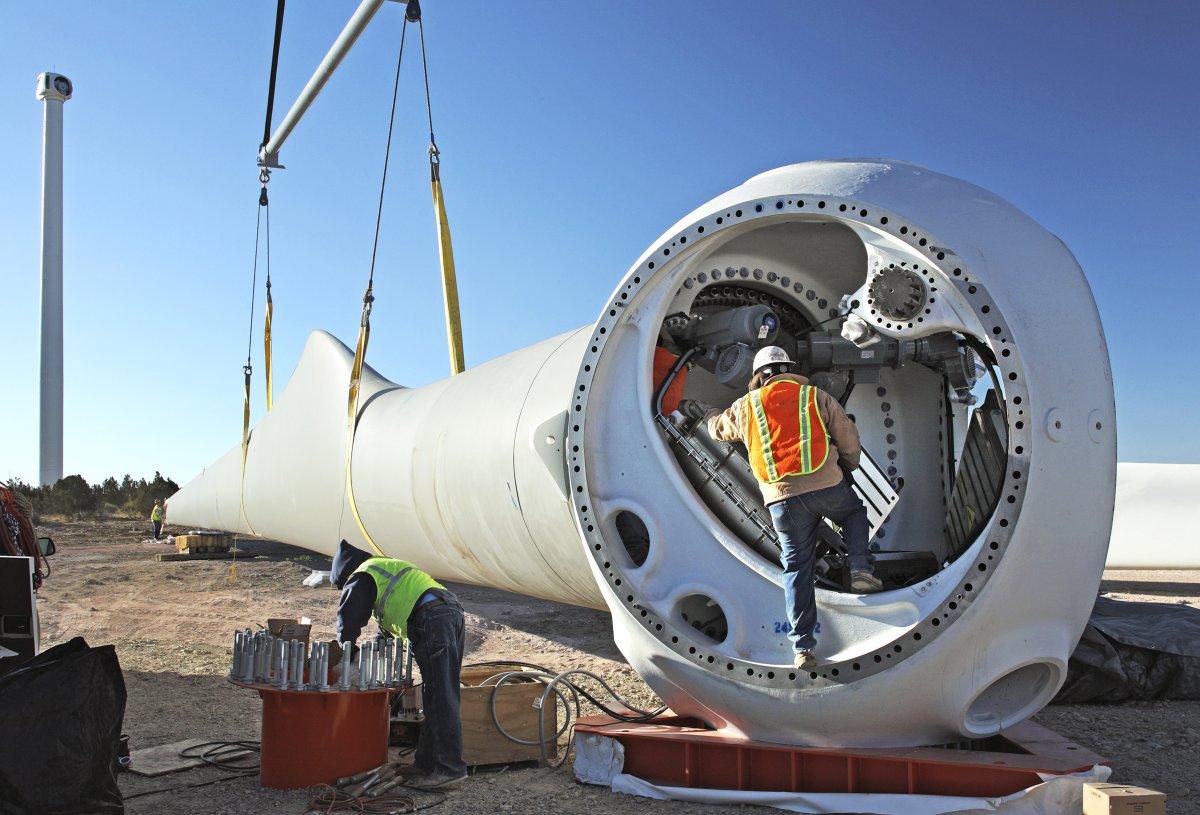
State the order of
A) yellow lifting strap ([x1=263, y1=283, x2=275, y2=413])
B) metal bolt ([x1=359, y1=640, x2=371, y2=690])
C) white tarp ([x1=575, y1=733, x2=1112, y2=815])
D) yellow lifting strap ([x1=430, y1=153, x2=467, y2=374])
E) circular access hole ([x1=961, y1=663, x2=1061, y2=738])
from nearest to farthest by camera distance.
Result: white tarp ([x1=575, y1=733, x2=1112, y2=815]), circular access hole ([x1=961, y1=663, x2=1061, y2=738]), metal bolt ([x1=359, y1=640, x2=371, y2=690]), yellow lifting strap ([x1=430, y1=153, x2=467, y2=374]), yellow lifting strap ([x1=263, y1=283, x2=275, y2=413])

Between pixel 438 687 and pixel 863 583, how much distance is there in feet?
5.80

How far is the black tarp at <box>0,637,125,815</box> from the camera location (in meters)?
3.18

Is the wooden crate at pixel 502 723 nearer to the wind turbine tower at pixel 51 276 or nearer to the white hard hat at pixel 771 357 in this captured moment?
the white hard hat at pixel 771 357

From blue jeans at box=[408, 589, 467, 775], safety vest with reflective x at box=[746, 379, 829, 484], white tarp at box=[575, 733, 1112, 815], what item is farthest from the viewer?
blue jeans at box=[408, 589, 467, 775]

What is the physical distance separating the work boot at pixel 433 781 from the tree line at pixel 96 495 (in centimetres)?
2436

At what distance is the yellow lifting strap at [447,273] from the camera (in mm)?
7887

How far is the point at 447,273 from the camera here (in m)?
8.15

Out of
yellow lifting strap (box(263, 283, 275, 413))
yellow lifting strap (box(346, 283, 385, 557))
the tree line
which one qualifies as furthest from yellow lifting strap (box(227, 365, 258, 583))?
the tree line

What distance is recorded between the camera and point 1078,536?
10.8ft

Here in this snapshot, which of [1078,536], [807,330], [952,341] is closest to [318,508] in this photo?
[807,330]

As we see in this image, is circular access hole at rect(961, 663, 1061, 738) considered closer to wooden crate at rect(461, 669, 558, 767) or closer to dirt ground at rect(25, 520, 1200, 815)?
dirt ground at rect(25, 520, 1200, 815)

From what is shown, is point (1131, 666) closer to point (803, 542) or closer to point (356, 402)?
point (803, 542)

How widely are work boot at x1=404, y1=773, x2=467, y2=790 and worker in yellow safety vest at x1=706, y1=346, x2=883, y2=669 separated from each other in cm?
151

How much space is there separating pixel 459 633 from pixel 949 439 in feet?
8.19
